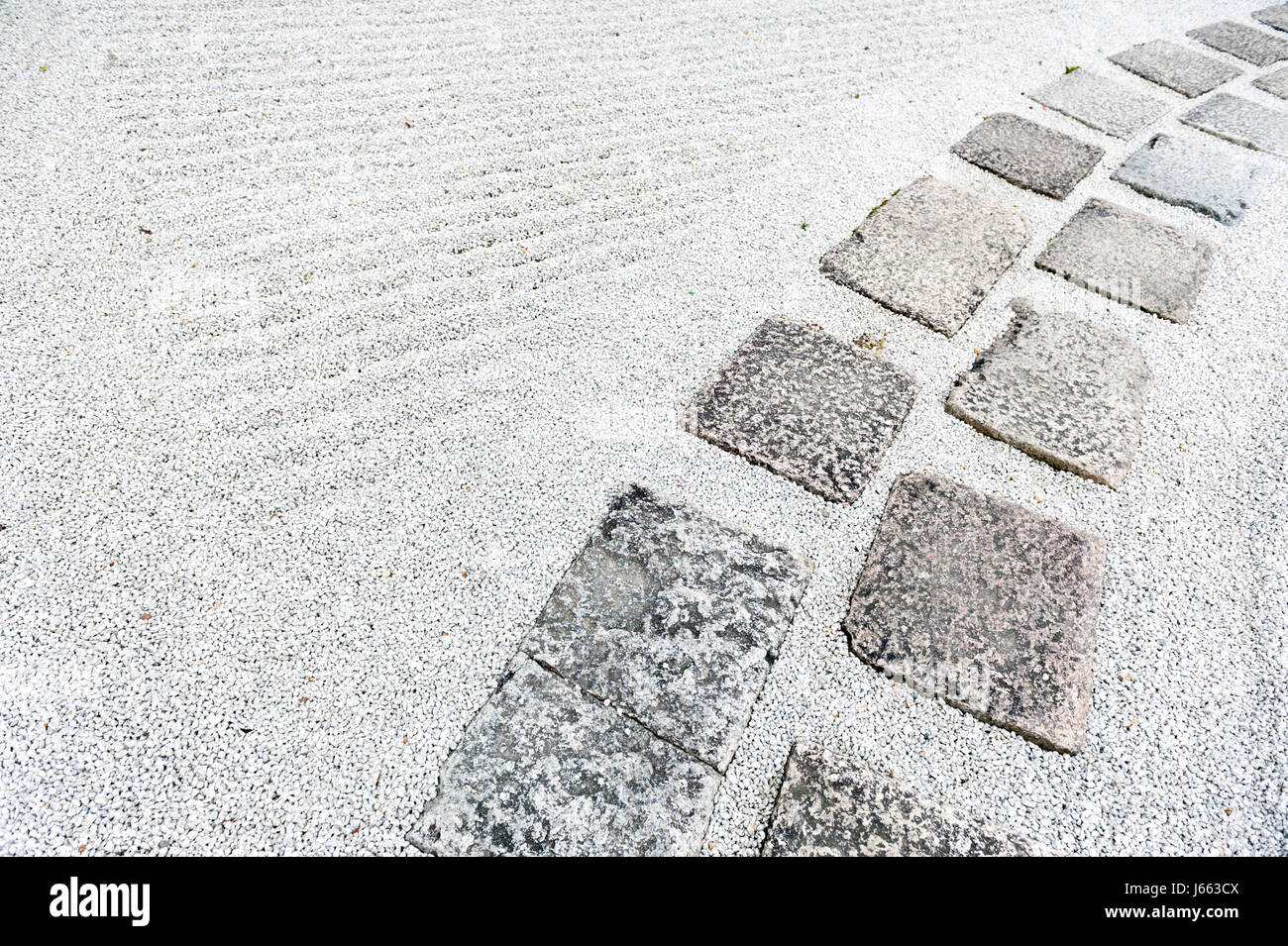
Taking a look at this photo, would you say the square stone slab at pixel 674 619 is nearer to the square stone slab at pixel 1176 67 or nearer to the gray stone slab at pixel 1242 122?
the gray stone slab at pixel 1242 122

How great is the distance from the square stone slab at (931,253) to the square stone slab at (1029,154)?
0.33 metres

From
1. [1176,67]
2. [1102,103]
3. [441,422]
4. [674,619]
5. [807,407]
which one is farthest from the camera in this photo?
[1176,67]

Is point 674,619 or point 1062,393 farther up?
point 1062,393

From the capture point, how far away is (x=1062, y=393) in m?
2.61

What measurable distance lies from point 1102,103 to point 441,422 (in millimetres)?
4282

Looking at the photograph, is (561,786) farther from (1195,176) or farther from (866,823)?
(1195,176)

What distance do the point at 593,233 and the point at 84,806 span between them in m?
2.54

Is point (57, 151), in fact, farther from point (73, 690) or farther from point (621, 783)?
point (621, 783)

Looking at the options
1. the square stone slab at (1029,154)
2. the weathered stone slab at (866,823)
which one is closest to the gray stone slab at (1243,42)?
the square stone slab at (1029,154)

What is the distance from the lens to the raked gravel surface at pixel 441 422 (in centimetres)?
175

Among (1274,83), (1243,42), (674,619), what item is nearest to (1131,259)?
(674,619)

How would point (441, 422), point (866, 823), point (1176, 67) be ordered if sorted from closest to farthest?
1. point (866, 823)
2. point (441, 422)
3. point (1176, 67)

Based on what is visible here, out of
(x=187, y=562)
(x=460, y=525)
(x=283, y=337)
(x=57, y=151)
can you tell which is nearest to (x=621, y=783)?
(x=460, y=525)

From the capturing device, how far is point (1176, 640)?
205 cm
